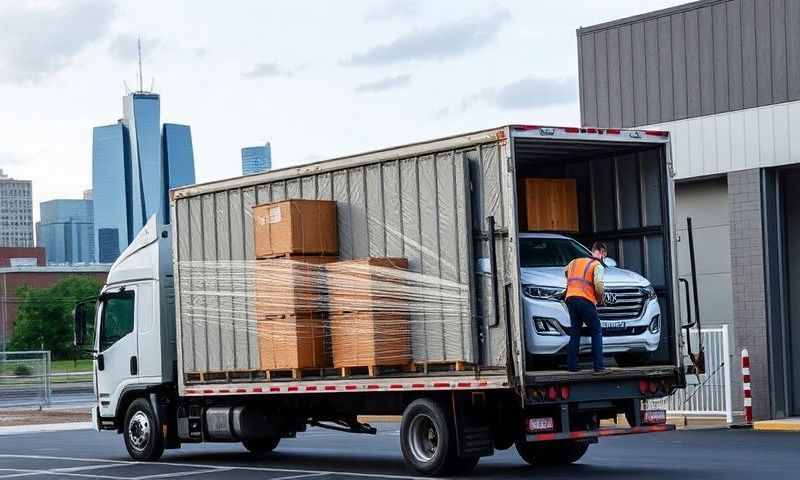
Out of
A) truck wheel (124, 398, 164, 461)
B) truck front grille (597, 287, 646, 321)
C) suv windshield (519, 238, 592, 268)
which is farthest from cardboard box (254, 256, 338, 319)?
truck front grille (597, 287, 646, 321)

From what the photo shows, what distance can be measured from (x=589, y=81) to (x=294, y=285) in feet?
38.6

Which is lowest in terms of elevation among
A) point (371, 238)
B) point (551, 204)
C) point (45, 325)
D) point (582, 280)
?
point (45, 325)

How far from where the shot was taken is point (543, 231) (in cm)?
1728

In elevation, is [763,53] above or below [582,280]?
above

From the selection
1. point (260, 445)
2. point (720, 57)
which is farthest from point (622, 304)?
point (720, 57)

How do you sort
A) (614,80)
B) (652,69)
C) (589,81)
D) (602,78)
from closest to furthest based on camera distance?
(652,69) < (614,80) < (602,78) < (589,81)

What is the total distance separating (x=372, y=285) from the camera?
16.3 metres

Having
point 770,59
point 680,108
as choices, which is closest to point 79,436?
point 680,108

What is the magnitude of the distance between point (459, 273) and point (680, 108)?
11.4m

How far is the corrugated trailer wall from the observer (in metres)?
15.4

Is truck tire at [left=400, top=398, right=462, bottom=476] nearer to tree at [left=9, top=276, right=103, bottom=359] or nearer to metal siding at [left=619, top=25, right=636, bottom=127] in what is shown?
metal siding at [left=619, top=25, right=636, bottom=127]

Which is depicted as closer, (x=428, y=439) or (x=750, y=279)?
(x=428, y=439)

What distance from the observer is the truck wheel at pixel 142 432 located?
19989mm

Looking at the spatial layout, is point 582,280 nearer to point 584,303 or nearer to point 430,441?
point 584,303
